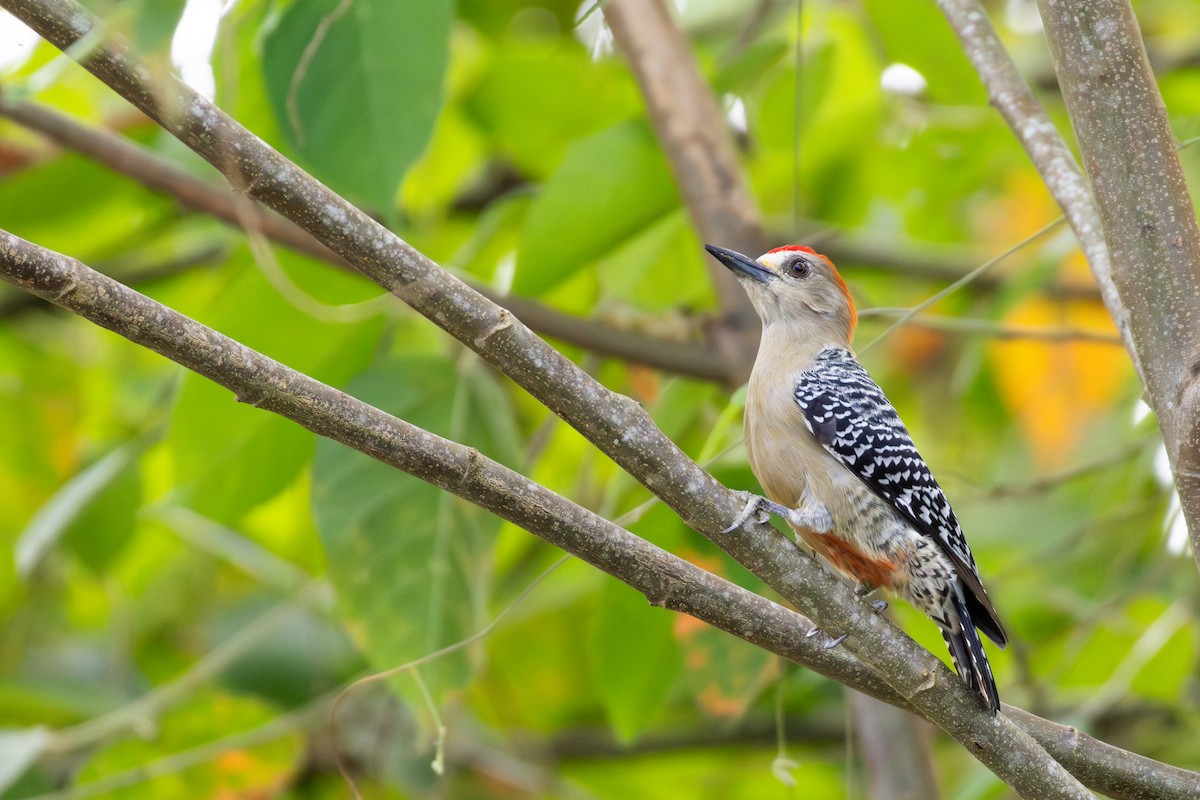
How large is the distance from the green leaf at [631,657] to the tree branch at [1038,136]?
1.34 meters

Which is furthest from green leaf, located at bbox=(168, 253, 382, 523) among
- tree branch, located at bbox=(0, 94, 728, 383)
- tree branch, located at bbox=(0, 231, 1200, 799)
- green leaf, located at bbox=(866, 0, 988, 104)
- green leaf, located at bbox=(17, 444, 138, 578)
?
green leaf, located at bbox=(866, 0, 988, 104)

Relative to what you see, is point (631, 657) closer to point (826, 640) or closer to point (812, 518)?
point (812, 518)

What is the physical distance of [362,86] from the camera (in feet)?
8.54

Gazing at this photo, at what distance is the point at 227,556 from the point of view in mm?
4098

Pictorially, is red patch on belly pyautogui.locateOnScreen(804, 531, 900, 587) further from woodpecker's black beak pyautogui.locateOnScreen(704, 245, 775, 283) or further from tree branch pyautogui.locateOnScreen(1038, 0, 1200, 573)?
tree branch pyautogui.locateOnScreen(1038, 0, 1200, 573)

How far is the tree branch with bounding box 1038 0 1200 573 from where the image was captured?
1.78 meters

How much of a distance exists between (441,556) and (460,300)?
1.33 meters

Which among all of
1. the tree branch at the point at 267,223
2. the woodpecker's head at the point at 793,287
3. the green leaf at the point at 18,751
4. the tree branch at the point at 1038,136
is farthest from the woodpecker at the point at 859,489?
the green leaf at the point at 18,751

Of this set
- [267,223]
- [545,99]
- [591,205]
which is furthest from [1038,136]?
[267,223]

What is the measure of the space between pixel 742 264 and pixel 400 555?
1.11 metres

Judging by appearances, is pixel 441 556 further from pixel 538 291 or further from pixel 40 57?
pixel 40 57

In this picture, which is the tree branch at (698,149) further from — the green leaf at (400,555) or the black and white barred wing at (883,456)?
the green leaf at (400,555)

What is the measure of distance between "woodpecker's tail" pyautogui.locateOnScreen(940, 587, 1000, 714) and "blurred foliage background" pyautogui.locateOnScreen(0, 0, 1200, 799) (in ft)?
1.62

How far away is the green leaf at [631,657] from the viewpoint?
309 centimetres
